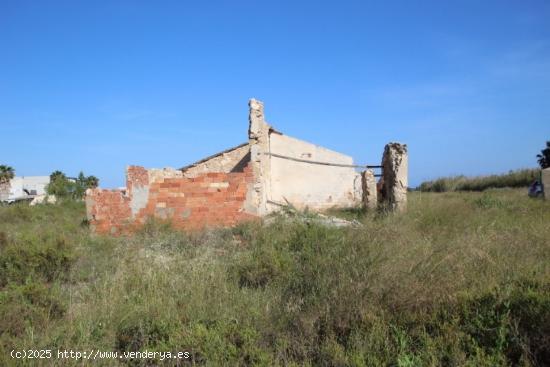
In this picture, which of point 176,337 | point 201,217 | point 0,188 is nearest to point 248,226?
point 201,217

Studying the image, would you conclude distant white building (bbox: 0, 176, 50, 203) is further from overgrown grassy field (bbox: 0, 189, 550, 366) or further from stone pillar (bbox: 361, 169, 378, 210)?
overgrown grassy field (bbox: 0, 189, 550, 366)

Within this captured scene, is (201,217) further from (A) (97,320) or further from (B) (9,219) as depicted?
(B) (9,219)

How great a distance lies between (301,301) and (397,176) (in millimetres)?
7803

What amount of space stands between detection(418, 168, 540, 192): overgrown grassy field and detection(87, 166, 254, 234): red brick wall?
21.1 m

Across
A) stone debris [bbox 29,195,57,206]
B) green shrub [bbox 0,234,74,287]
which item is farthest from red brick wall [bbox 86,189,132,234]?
stone debris [bbox 29,195,57,206]

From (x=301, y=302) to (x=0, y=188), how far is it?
35250mm

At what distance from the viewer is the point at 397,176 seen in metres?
11.1

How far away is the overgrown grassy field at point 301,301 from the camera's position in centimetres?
331

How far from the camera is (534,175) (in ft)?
81.3

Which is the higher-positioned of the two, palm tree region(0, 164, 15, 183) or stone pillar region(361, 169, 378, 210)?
palm tree region(0, 164, 15, 183)

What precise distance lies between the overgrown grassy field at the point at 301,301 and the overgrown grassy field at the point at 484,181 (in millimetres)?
22466

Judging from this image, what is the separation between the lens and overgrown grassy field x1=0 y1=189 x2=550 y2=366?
3307mm

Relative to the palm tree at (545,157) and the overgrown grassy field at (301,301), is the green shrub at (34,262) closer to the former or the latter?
the overgrown grassy field at (301,301)

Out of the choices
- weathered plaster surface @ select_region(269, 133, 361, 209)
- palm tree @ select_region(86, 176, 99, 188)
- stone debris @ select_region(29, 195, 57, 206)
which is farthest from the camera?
palm tree @ select_region(86, 176, 99, 188)
